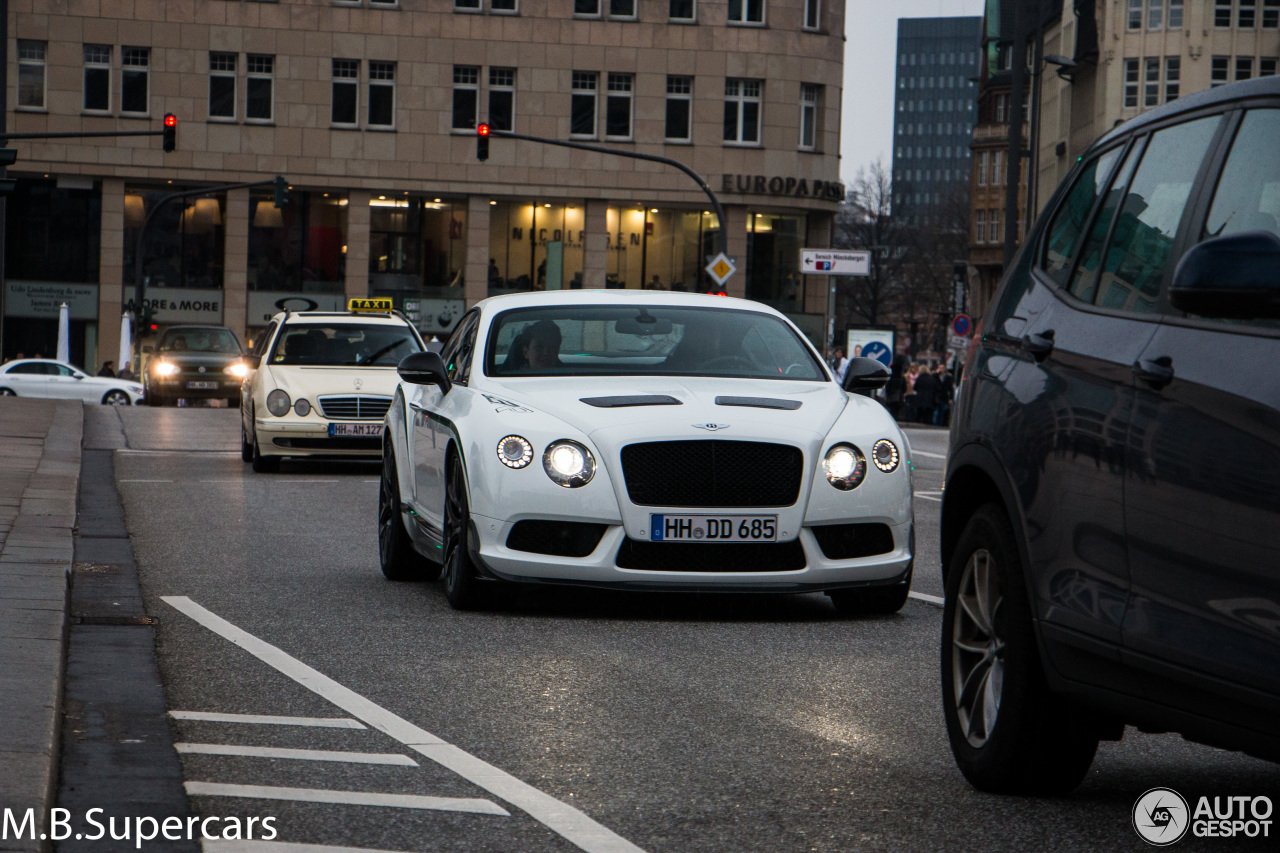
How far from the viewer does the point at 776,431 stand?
27.7 feet

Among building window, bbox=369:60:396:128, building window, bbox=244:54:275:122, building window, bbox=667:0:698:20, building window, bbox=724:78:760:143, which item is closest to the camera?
building window, bbox=244:54:275:122

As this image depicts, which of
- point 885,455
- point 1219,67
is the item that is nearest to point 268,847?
point 885,455

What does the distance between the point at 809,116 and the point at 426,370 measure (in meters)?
53.3

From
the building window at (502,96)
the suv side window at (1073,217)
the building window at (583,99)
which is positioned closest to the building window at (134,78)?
the building window at (502,96)

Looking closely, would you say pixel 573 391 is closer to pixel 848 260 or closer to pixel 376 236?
pixel 848 260

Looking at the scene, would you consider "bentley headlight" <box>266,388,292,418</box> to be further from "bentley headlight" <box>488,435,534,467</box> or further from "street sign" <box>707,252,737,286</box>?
"street sign" <box>707,252,737,286</box>

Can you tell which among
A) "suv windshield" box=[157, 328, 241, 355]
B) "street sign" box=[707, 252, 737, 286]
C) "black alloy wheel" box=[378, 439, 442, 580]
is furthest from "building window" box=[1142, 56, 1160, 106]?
"black alloy wheel" box=[378, 439, 442, 580]

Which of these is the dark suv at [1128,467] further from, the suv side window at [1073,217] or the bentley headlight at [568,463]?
the bentley headlight at [568,463]

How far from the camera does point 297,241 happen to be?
59.9 m

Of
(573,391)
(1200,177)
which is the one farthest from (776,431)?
(1200,177)

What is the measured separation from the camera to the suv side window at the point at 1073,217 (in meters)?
5.15

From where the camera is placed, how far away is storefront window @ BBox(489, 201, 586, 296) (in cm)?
6062

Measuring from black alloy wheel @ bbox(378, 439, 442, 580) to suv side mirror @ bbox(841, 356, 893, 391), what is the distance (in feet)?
8.07

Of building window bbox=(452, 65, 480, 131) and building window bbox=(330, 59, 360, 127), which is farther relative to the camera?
building window bbox=(452, 65, 480, 131)
